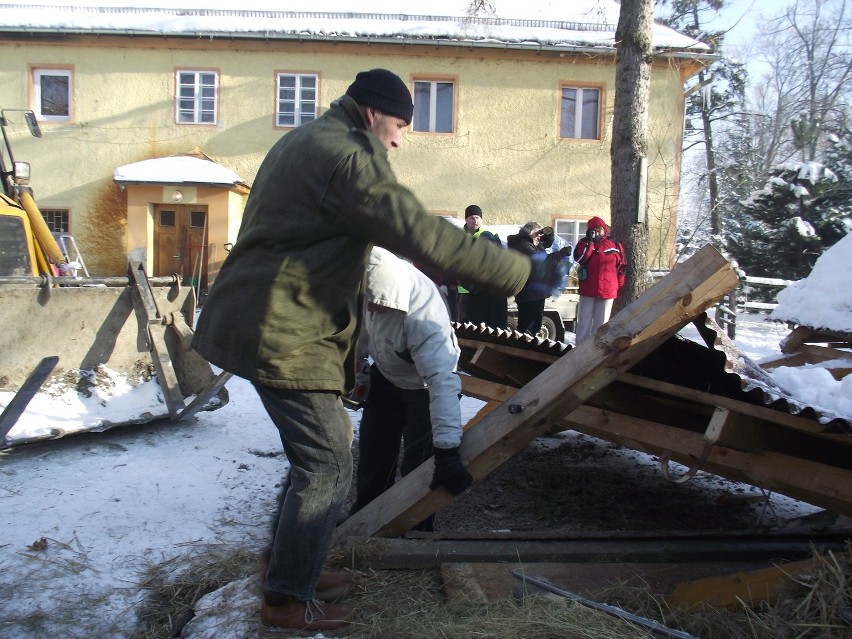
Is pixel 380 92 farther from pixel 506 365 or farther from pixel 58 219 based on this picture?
pixel 58 219

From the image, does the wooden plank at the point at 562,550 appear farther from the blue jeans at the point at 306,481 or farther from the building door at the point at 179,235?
the building door at the point at 179,235

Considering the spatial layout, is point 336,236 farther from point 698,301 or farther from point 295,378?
point 698,301

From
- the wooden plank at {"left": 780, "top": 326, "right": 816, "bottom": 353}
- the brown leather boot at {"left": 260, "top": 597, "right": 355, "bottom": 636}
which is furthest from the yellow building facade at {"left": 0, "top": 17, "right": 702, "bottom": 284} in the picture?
the brown leather boot at {"left": 260, "top": 597, "right": 355, "bottom": 636}

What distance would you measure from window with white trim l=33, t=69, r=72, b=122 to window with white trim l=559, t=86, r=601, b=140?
39.9 ft

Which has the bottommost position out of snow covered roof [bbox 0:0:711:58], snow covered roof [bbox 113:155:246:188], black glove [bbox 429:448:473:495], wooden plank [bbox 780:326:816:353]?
black glove [bbox 429:448:473:495]

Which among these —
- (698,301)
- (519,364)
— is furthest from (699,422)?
(698,301)

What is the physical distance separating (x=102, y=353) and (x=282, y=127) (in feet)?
44.0

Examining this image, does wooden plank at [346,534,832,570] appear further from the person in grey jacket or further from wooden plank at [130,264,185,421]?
wooden plank at [130,264,185,421]

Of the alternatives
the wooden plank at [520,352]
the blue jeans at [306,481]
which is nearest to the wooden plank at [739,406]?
the wooden plank at [520,352]

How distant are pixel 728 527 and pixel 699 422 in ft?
2.93

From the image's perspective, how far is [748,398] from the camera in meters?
2.61

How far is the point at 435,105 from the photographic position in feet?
58.5

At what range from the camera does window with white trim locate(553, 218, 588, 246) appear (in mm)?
17969

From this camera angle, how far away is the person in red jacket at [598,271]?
782 centimetres
